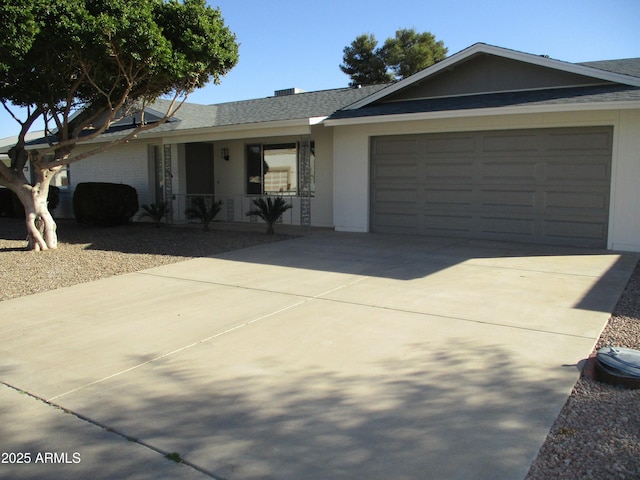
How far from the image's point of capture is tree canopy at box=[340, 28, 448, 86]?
36.8 meters

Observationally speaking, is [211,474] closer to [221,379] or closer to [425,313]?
[221,379]

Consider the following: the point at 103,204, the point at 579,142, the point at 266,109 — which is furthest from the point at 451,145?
the point at 103,204

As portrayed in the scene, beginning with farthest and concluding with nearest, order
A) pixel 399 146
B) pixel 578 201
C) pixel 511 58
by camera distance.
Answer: pixel 399 146
pixel 511 58
pixel 578 201

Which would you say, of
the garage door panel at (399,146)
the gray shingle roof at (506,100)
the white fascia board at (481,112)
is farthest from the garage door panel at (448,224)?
the gray shingle roof at (506,100)

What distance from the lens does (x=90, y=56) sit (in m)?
9.67

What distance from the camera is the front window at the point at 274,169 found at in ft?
51.3

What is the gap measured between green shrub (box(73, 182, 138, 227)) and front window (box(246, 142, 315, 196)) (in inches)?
143

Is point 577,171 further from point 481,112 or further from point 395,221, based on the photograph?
point 395,221

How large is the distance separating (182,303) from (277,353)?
91.9 inches

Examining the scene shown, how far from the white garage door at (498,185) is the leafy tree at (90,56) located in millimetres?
4680

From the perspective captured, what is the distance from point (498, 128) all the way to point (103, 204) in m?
10.8

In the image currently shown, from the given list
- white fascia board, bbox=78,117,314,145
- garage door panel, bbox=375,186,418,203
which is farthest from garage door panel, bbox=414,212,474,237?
white fascia board, bbox=78,117,314,145

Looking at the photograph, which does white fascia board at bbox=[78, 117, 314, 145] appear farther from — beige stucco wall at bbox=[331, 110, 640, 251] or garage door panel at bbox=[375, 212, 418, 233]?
garage door panel at bbox=[375, 212, 418, 233]

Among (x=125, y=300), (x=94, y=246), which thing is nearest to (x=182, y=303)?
(x=125, y=300)
